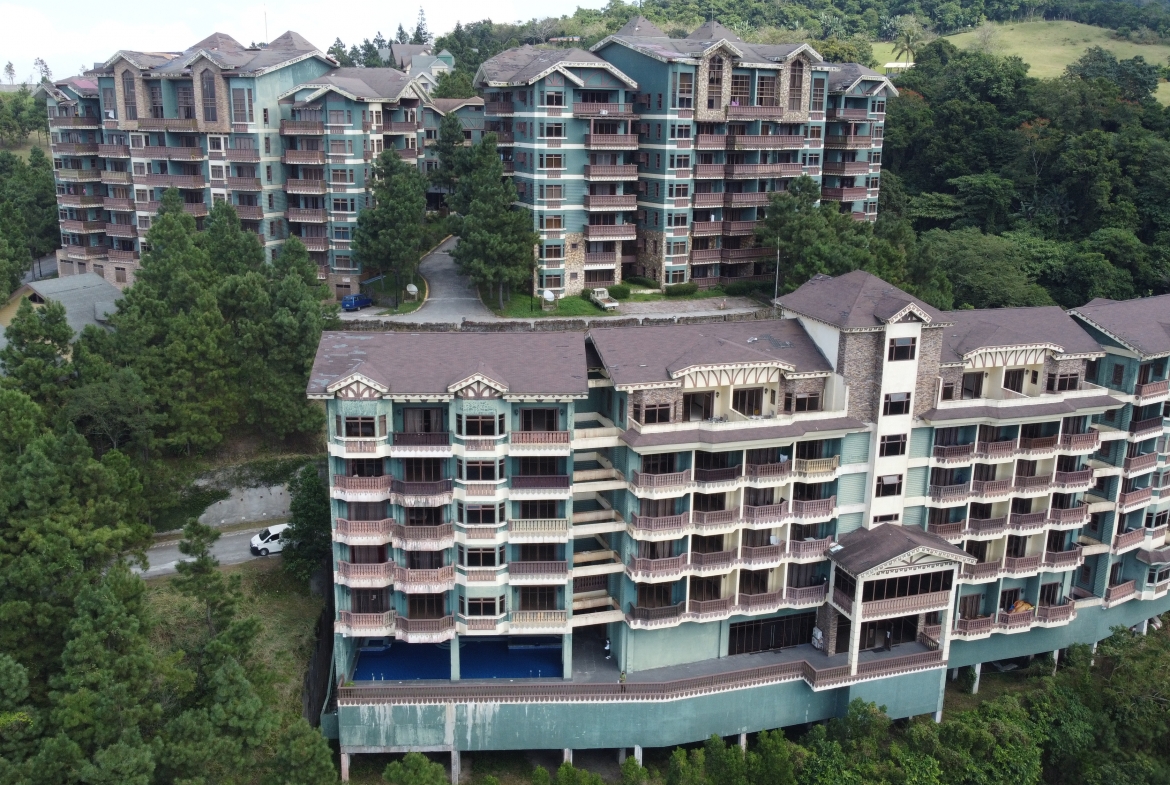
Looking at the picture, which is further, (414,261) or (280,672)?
(414,261)

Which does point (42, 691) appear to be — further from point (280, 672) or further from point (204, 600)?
point (280, 672)

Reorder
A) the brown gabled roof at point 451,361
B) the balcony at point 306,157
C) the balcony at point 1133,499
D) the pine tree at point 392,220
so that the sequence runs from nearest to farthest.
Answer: the brown gabled roof at point 451,361, the balcony at point 1133,499, the pine tree at point 392,220, the balcony at point 306,157

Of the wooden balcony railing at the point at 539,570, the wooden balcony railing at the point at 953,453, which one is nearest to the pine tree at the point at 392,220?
the wooden balcony railing at the point at 539,570

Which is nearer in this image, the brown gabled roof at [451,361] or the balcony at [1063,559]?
the brown gabled roof at [451,361]

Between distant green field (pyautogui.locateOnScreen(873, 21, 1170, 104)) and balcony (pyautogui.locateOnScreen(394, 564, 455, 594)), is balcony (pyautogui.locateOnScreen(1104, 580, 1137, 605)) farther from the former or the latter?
distant green field (pyautogui.locateOnScreen(873, 21, 1170, 104))

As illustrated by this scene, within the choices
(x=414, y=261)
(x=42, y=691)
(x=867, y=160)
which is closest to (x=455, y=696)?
(x=42, y=691)

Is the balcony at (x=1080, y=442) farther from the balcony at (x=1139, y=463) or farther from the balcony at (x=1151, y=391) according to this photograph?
the balcony at (x=1139, y=463)
